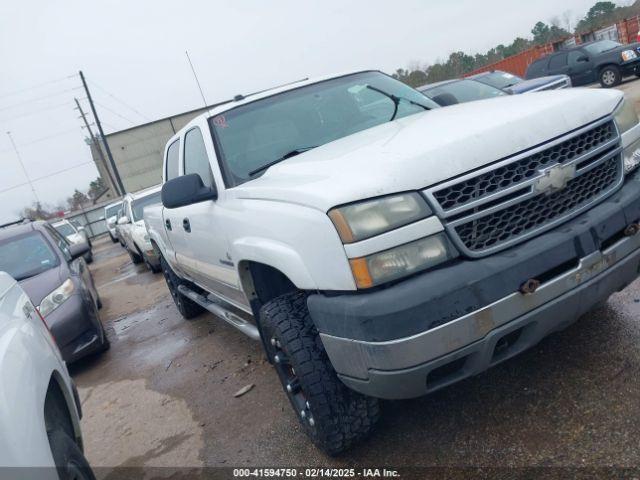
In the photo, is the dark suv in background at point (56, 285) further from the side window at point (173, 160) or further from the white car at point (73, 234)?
the white car at point (73, 234)

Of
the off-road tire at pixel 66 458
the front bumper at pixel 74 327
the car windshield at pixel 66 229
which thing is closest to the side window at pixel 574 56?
the front bumper at pixel 74 327

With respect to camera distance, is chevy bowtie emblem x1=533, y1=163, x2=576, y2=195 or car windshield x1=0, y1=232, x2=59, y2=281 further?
car windshield x1=0, y1=232, x2=59, y2=281

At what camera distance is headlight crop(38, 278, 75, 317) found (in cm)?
513

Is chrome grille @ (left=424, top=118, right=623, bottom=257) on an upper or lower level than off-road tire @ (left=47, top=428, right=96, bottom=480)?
upper

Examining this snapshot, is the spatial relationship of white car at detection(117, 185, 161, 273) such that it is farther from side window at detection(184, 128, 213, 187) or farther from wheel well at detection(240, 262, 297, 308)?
wheel well at detection(240, 262, 297, 308)

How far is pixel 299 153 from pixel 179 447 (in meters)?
1.96

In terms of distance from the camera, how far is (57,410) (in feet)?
7.70

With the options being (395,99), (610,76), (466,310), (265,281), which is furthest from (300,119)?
(610,76)

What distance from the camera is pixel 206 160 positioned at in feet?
11.7

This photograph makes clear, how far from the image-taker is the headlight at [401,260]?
2.07m

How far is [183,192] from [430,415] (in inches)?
73.4

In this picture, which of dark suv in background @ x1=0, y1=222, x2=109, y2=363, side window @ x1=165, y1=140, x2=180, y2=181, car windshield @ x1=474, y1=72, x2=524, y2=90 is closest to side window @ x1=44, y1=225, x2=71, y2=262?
dark suv in background @ x1=0, y1=222, x2=109, y2=363

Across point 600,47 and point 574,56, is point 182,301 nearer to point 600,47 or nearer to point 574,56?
point 574,56

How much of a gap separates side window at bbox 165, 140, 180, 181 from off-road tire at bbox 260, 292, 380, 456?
236 centimetres
